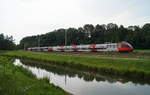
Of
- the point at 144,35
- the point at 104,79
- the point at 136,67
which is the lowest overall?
the point at 104,79

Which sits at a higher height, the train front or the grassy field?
the train front

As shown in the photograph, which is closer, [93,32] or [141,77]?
[141,77]

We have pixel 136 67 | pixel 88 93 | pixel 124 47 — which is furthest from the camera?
pixel 124 47

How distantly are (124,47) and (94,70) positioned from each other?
64.4 ft

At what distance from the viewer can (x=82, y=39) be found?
11675cm

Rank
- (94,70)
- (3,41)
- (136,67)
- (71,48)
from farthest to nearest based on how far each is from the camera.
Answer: (3,41) → (71,48) → (94,70) → (136,67)

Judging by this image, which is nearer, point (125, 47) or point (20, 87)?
point (20, 87)

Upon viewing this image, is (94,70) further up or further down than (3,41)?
further down

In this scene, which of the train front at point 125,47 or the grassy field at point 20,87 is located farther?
the train front at point 125,47

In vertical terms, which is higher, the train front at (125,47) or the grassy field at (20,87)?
the train front at (125,47)

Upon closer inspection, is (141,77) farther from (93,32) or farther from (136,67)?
(93,32)

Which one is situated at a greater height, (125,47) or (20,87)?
(125,47)

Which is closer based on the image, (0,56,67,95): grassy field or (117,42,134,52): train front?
(0,56,67,95): grassy field

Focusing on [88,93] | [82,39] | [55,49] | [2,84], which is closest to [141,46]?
[55,49]
